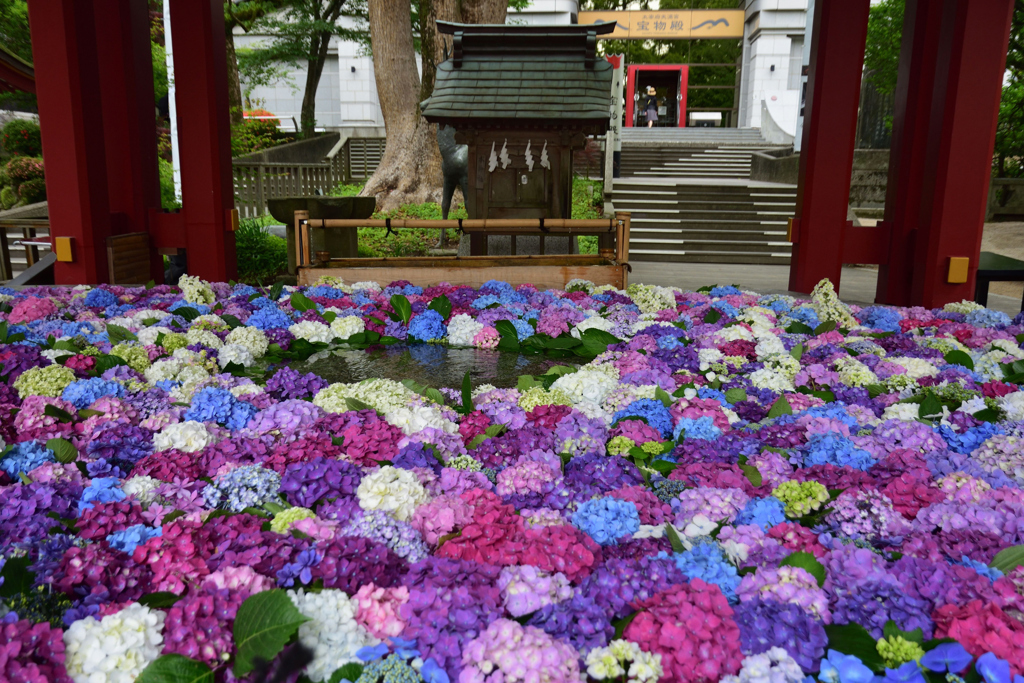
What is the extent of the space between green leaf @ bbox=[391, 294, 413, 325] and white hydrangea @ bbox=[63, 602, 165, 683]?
2.66 m

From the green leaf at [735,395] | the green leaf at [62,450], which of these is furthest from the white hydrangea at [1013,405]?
the green leaf at [62,450]

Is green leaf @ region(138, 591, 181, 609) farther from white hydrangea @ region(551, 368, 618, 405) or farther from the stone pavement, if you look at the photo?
the stone pavement

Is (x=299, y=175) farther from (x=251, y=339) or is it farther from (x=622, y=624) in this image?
(x=622, y=624)

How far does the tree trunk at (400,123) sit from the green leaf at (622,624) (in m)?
11.2

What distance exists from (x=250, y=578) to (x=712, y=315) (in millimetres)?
2972

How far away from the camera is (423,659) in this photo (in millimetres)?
1204

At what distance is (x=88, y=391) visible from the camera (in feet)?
7.83

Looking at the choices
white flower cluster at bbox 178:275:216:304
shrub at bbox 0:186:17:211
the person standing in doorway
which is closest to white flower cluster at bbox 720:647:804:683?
white flower cluster at bbox 178:275:216:304

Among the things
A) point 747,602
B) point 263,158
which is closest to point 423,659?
point 747,602

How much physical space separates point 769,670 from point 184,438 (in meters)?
1.62

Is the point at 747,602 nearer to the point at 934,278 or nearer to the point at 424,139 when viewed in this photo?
the point at 934,278

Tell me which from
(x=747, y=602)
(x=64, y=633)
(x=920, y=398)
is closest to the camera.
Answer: (x=64, y=633)

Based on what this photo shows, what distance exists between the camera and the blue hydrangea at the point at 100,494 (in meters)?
1.67

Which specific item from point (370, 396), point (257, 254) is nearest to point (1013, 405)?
point (370, 396)
